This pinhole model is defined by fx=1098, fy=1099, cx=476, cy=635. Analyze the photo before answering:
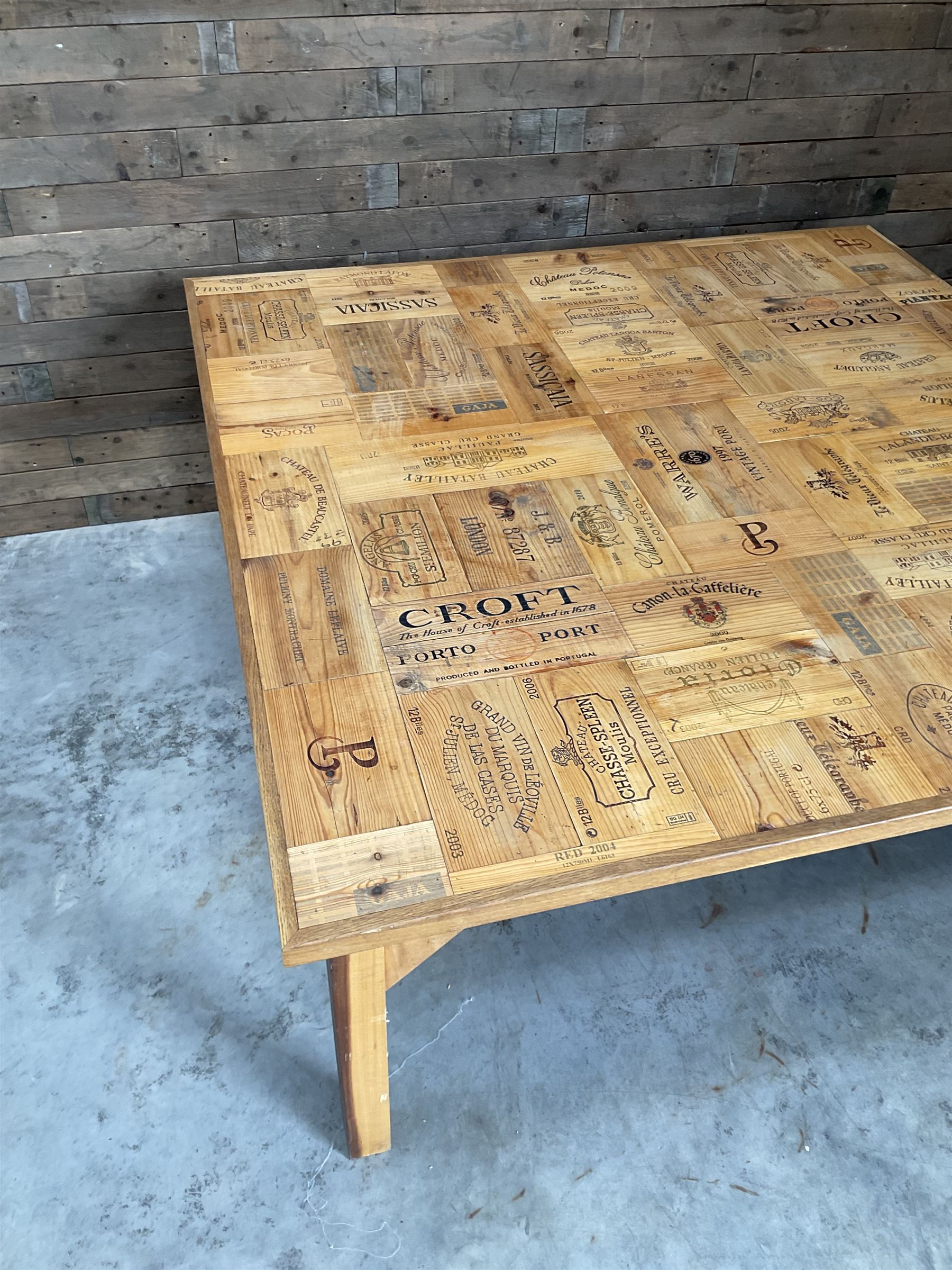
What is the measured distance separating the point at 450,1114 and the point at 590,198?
211 centimetres

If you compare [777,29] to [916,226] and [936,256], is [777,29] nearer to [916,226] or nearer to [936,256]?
[916,226]

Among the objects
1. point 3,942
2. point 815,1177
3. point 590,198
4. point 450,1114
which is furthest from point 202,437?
point 815,1177

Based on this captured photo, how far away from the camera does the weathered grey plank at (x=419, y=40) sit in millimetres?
2289

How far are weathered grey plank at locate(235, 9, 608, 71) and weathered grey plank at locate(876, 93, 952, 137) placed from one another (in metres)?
0.79

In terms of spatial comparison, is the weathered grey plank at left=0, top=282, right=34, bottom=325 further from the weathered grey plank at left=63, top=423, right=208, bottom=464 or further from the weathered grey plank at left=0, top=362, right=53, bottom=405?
the weathered grey plank at left=63, top=423, right=208, bottom=464

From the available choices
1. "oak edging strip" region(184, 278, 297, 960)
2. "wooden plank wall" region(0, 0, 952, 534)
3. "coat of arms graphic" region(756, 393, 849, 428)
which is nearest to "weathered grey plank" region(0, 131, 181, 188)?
"wooden plank wall" region(0, 0, 952, 534)

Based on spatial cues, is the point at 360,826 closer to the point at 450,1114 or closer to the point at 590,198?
the point at 450,1114

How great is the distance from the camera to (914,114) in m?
2.75

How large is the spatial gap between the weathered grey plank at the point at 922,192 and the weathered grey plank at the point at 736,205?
0.10 feet

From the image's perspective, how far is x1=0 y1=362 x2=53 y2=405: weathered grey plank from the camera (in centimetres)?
257

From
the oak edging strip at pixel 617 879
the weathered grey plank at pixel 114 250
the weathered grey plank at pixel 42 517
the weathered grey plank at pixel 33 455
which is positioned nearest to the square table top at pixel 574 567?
the oak edging strip at pixel 617 879

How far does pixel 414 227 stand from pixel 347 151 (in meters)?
0.24

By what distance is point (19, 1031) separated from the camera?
1790 mm

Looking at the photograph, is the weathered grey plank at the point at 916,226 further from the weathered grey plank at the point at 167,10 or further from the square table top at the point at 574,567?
the weathered grey plank at the point at 167,10
